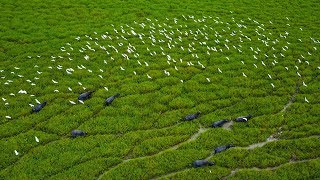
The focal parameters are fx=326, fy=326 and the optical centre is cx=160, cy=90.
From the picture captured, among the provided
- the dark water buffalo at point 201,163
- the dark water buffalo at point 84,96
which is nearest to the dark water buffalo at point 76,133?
the dark water buffalo at point 84,96

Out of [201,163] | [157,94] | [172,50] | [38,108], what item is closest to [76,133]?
[38,108]

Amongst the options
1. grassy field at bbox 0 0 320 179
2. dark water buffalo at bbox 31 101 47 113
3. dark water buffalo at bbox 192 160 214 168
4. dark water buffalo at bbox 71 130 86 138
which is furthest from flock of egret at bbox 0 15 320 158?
dark water buffalo at bbox 192 160 214 168

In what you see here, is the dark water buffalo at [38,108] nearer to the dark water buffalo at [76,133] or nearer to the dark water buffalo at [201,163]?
the dark water buffalo at [76,133]

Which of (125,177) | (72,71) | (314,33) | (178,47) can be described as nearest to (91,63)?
(72,71)

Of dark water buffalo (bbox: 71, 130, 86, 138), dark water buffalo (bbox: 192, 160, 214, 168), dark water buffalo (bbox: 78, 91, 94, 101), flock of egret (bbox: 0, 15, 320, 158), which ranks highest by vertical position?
flock of egret (bbox: 0, 15, 320, 158)

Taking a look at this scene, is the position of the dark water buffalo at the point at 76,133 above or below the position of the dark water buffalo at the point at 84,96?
below

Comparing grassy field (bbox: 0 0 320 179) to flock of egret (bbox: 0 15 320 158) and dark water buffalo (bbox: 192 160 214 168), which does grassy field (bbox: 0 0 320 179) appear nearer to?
flock of egret (bbox: 0 15 320 158)

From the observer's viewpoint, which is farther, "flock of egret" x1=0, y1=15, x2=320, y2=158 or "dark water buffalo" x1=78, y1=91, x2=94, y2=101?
"flock of egret" x1=0, y1=15, x2=320, y2=158

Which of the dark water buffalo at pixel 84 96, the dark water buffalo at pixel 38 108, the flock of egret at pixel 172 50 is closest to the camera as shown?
the dark water buffalo at pixel 38 108
